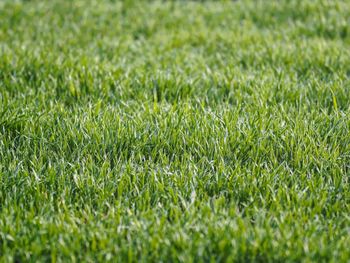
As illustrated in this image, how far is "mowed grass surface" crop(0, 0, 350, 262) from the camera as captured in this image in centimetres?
238

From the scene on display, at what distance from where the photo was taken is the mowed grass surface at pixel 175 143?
93.8 inches

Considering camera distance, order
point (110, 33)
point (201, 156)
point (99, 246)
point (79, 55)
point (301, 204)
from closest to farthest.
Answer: point (99, 246)
point (301, 204)
point (201, 156)
point (79, 55)
point (110, 33)

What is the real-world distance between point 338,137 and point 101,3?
335cm

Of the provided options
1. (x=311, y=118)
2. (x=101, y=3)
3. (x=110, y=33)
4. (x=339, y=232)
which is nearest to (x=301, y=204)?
(x=339, y=232)

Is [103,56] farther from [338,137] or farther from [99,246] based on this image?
[99,246]

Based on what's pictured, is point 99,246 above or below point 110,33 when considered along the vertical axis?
below

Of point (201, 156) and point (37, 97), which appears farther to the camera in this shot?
point (37, 97)

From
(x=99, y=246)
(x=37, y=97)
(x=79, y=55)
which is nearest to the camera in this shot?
(x=99, y=246)

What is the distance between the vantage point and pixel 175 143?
3.09 meters

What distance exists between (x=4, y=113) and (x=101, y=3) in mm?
2672

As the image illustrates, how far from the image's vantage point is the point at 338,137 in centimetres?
314

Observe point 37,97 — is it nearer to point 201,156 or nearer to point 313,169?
point 201,156

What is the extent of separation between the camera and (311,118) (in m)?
3.33

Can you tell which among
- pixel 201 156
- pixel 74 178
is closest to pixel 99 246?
pixel 74 178
